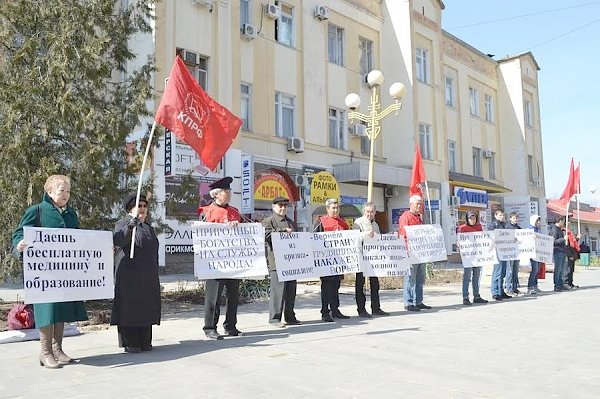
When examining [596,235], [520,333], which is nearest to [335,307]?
[520,333]

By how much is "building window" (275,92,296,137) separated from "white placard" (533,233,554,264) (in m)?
10.9

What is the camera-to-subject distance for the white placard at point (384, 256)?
9836mm

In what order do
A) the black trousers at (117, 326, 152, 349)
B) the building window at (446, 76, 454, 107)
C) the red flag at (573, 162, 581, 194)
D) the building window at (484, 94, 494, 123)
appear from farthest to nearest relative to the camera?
the building window at (484, 94, 494, 123)
the building window at (446, 76, 454, 107)
the red flag at (573, 162, 581, 194)
the black trousers at (117, 326, 152, 349)

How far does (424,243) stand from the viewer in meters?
10.7

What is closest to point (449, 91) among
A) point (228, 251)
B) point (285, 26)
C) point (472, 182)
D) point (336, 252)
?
point (472, 182)

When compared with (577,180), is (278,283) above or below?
below

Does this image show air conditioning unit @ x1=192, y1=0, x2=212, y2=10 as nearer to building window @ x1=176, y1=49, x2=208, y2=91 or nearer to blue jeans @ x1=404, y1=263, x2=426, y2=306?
building window @ x1=176, y1=49, x2=208, y2=91

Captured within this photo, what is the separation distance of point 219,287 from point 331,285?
223 cm

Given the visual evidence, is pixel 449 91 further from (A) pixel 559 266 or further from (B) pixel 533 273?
(B) pixel 533 273

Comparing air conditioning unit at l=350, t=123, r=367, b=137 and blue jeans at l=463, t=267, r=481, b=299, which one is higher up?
air conditioning unit at l=350, t=123, r=367, b=137

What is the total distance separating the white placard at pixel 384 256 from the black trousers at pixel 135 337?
404 cm

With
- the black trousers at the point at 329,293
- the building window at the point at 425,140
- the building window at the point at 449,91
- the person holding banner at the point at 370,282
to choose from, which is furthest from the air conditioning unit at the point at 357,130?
the black trousers at the point at 329,293

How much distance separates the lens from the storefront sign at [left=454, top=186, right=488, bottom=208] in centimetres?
3159

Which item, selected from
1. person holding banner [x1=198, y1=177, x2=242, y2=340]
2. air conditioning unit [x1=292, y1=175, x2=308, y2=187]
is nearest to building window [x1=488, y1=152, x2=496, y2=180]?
air conditioning unit [x1=292, y1=175, x2=308, y2=187]
